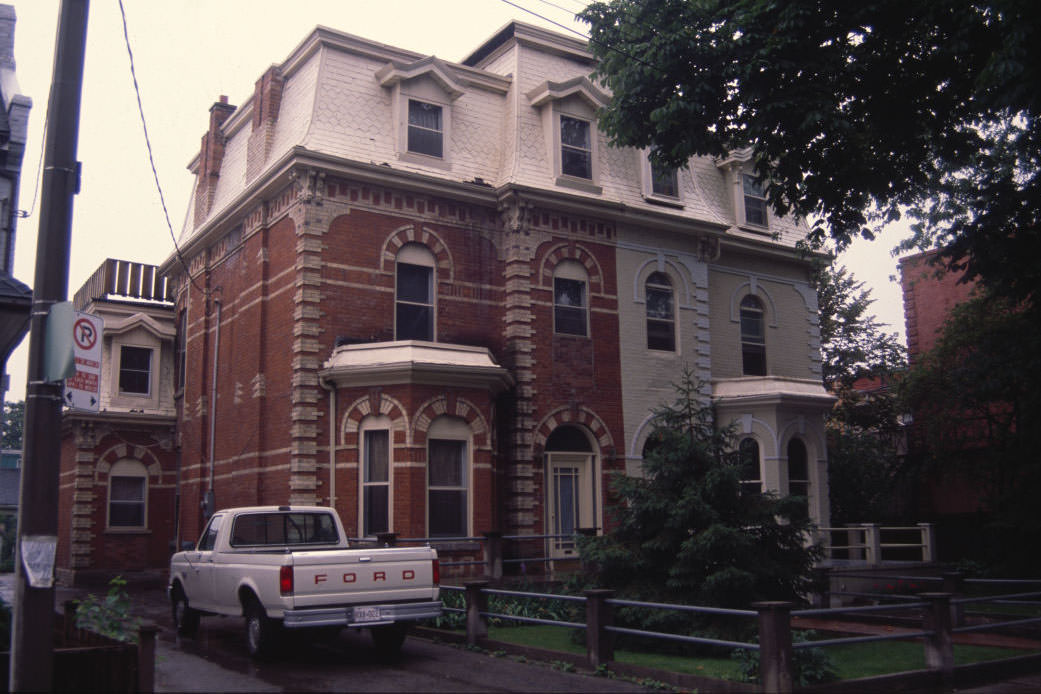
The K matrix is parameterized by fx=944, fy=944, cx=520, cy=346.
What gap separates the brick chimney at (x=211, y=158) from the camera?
26719 millimetres

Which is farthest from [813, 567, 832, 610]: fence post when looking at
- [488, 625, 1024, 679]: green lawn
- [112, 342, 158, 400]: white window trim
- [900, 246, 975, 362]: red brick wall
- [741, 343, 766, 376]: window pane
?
[112, 342, 158, 400]: white window trim

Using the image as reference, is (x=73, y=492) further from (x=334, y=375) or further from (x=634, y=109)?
(x=634, y=109)

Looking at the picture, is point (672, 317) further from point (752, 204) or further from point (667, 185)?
point (752, 204)

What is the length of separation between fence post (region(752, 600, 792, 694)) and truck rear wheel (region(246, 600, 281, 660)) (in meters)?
5.76

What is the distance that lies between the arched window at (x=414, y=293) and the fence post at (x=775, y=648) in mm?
13043

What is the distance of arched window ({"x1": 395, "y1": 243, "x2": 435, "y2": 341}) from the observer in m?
21.3

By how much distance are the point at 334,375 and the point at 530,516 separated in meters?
5.45

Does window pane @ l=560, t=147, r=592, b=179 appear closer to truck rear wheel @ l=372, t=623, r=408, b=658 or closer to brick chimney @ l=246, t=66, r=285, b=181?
brick chimney @ l=246, t=66, r=285, b=181

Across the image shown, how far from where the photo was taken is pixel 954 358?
26.1 meters

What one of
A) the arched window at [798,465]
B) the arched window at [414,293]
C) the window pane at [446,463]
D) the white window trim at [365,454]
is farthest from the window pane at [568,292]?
the arched window at [798,465]

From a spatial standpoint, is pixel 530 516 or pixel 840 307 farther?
pixel 840 307

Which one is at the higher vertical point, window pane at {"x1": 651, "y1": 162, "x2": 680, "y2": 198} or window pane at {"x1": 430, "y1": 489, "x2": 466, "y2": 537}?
window pane at {"x1": 651, "y1": 162, "x2": 680, "y2": 198}

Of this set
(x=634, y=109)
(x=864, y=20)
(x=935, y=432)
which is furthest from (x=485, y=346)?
(x=935, y=432)

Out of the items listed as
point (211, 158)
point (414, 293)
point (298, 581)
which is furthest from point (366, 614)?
point (211, 158)
